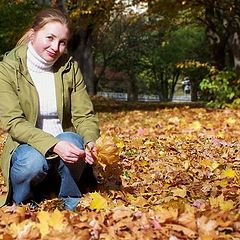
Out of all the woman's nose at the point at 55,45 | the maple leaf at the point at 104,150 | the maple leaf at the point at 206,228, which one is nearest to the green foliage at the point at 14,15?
the woman's nose at the point at 55,45

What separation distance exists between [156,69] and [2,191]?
131 ft

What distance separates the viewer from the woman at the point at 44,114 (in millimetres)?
3383

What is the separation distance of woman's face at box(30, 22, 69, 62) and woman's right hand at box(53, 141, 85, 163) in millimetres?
614

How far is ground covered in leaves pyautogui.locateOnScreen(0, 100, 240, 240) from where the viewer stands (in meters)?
2.77

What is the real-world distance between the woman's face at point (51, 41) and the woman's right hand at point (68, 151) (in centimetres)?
61

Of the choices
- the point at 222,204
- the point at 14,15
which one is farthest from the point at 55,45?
the point at 14,15

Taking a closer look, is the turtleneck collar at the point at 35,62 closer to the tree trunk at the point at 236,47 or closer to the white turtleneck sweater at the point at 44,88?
the white turtleneck sweater at the point at 44,88

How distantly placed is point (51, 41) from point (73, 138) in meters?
0.61

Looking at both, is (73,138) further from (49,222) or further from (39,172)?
(49,222)

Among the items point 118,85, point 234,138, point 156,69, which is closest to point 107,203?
point 234,138

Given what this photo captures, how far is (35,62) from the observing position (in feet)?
11.9

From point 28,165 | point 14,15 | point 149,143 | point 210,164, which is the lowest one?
point 149,143

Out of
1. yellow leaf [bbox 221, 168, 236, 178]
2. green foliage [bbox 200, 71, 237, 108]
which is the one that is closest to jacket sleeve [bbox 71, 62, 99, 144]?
yellow leaf [bbox 221, 168, 236, 178]

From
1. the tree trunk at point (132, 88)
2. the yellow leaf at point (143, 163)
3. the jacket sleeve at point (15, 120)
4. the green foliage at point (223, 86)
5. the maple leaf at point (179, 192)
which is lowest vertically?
the tree trunk at point (132, 88)
